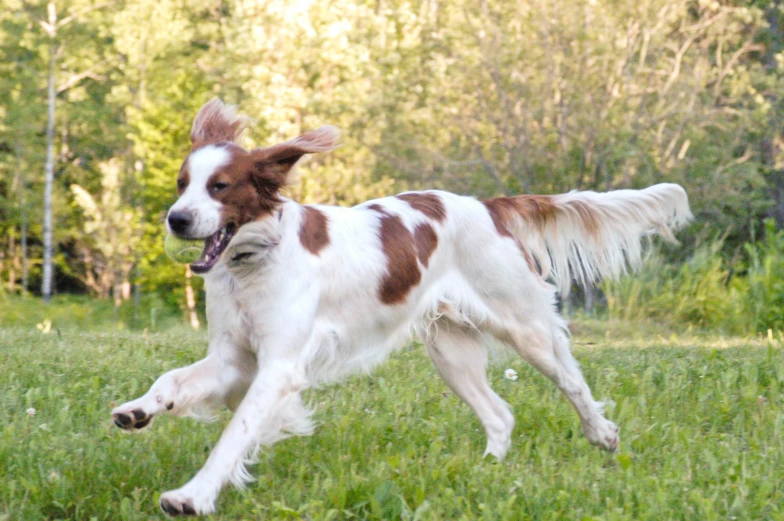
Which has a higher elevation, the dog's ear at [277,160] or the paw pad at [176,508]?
the dog's ear at [277,160]

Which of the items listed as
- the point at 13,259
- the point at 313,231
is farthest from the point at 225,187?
the point at 13,259

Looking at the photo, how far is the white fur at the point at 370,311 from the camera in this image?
155 inches

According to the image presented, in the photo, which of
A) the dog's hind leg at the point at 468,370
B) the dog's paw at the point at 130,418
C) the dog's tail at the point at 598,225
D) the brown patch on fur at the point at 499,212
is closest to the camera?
the dog's paw at the point at 130,418

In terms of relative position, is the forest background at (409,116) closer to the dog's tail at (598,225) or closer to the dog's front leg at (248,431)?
the dog's tail at (598,225)

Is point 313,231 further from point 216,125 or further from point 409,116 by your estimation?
point 409,116

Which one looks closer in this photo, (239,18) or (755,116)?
(755,116)

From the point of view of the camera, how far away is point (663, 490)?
388 cm

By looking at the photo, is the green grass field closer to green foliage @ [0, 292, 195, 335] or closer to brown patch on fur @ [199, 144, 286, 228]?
brown patch on fur @ [199, 144, 286, 228]

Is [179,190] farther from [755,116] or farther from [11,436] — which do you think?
[755,116]

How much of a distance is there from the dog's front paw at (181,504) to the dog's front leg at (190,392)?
360 mm

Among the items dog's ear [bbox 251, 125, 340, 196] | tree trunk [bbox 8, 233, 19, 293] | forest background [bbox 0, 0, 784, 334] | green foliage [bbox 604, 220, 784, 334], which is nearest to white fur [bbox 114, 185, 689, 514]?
dog's ear [bbox 251, 125, 340, 196]

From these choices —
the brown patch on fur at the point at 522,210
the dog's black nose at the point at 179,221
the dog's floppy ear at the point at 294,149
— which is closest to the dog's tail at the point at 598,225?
the brown patch on fur at the point at 522,210

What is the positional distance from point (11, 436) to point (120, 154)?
2430 cm

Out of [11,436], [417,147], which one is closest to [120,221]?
[417,147]
